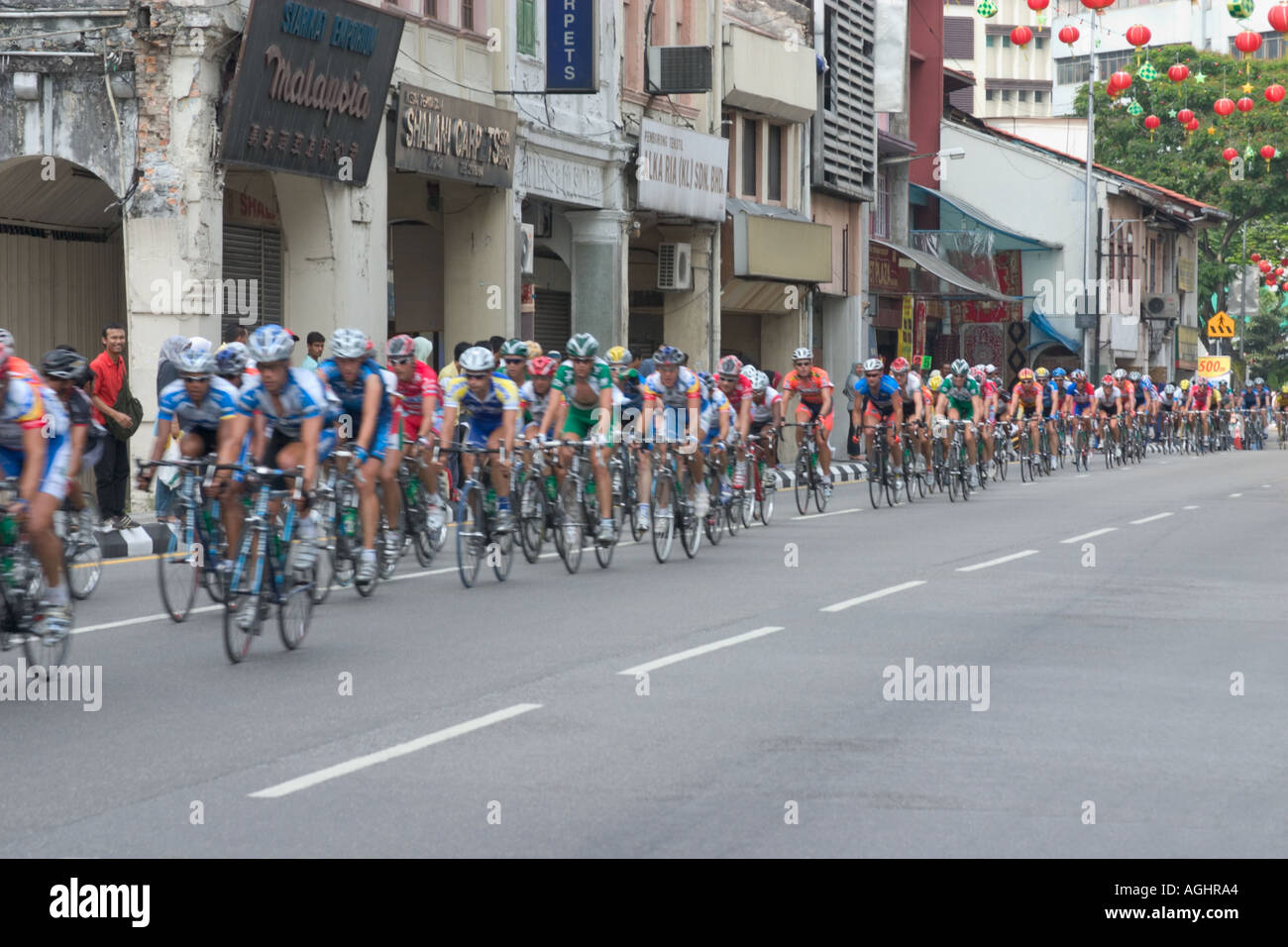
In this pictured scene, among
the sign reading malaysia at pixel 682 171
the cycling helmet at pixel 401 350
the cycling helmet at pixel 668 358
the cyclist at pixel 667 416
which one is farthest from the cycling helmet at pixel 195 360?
the sign reading malaysia at pixel 682 171

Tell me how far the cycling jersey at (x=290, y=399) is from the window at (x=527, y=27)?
64.2 ft

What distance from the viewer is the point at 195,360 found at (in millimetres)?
12289

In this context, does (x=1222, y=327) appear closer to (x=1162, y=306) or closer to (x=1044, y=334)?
(x=1162, y=306)

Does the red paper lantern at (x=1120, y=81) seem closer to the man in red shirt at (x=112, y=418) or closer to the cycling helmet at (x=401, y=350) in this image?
the man in red shirt at (x=112, y=418)

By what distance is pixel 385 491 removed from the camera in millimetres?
15070

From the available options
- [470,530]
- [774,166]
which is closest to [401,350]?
[470,530]

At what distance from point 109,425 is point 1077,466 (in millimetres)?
26164

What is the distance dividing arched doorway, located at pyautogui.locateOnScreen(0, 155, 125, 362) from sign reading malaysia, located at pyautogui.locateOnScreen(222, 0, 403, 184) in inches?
70.8

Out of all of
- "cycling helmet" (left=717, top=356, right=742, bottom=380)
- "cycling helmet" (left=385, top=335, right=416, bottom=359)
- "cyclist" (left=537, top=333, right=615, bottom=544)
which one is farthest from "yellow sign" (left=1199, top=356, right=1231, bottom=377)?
"cycling helmet" (left=385, top=335, right=416, bottom=359)

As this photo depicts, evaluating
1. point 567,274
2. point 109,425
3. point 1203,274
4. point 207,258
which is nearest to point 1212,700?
point 109,425

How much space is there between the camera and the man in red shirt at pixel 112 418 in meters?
18.3

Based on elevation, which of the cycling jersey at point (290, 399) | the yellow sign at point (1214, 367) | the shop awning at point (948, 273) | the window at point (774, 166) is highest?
the window at point (774, 166)

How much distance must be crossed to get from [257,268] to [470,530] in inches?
476
